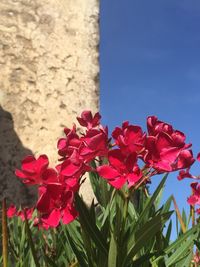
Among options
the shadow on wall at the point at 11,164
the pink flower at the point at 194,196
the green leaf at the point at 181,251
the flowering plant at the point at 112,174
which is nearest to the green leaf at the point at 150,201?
the flowering plant at the point at 112,174

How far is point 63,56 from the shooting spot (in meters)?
3.39

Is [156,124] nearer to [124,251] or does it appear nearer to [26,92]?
[124,251]

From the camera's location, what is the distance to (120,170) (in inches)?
28.5

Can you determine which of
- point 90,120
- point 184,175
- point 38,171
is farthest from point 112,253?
point 184,175

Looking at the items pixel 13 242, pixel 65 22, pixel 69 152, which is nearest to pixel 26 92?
pixel 65 22

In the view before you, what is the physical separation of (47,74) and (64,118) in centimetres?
31

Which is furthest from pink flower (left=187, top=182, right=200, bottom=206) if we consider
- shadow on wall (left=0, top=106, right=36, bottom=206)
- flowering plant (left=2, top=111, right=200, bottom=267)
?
shadow on wall (left=0, top=106, right=36, bottom=206)

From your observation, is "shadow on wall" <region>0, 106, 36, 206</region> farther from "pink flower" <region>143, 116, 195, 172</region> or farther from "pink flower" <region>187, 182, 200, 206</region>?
"pink flower" <region>143, 116, 195, 172</region>

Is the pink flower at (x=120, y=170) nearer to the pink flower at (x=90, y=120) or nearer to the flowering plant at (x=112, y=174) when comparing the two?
the flowering plant at (x=112, y=174)

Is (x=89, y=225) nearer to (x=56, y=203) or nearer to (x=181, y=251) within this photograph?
(x=56, y=203)

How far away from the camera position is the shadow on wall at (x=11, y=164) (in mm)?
3010

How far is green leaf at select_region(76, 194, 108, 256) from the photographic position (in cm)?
78

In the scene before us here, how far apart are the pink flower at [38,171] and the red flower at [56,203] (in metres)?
0.02

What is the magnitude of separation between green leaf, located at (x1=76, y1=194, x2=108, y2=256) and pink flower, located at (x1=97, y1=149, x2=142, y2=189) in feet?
0.24
